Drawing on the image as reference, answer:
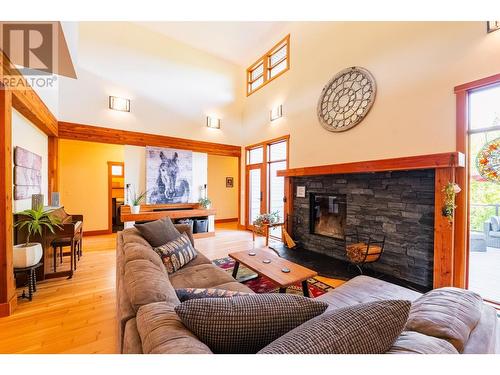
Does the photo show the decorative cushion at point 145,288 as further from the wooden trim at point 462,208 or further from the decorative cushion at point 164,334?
the wooden trim at point 462,208

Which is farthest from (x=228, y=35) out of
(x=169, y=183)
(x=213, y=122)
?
(x=169, y=183)

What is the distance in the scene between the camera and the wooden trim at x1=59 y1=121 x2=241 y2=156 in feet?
14.1

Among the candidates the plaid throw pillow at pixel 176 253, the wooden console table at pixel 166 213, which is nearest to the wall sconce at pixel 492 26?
the plaid throw pillow at pixel 176 253

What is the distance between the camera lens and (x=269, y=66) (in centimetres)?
576

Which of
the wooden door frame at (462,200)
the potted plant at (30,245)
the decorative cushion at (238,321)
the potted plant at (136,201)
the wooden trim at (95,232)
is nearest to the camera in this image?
the decorative cushion at (238,321)

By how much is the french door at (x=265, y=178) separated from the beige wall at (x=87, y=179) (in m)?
3.69

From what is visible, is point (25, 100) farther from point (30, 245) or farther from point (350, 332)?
point (350, 332)

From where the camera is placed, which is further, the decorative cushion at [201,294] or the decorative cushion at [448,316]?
the decorative cushion at [201,294]

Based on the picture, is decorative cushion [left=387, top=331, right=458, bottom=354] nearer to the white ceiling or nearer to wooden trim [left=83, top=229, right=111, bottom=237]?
the white ceiling

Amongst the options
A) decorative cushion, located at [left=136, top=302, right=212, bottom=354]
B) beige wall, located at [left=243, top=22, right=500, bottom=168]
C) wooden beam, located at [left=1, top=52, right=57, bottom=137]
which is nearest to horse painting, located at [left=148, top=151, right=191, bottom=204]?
wooden beam, located at [left=1, top=52, right=57, bottom=137]

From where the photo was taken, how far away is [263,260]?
2.53 metres

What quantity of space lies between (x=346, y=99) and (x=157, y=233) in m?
3.59

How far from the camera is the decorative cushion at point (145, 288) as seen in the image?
1.00 metres
